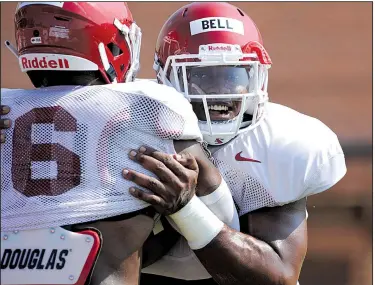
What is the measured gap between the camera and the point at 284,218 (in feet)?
8.04

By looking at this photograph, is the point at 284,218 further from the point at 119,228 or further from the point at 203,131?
the point at 119,228

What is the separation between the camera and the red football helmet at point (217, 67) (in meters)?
2.52

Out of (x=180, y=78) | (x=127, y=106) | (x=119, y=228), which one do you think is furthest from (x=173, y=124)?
(x=180, y=78)

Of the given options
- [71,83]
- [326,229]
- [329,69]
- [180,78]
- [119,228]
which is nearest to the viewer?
[119,228]

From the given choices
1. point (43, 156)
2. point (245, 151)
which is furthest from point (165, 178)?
point (245, 151)

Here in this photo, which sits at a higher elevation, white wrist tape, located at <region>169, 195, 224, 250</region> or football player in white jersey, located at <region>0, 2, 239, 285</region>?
football player in white jersey, located at <region>0, 2, 239, 285</region>

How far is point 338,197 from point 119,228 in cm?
458

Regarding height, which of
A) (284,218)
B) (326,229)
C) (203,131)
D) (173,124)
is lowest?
(326,229)

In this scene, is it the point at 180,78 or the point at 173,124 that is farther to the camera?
the point at 180,78

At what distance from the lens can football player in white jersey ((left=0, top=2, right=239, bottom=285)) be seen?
1.88m

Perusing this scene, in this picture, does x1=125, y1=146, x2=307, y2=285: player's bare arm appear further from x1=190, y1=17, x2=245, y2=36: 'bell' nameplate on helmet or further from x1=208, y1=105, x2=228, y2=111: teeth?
x1=190, y1=17, x2=245, y2=36: 'bell' nameplate on helmet

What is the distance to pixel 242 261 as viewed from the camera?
224 centimetres

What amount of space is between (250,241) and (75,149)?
2.15ft

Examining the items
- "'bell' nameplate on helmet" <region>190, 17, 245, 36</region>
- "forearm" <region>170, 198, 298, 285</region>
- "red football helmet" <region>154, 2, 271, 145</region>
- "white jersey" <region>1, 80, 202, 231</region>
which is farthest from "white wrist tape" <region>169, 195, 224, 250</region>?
"'bell' nameplate on helmet" <region>190, 17, 245, 36</region>
